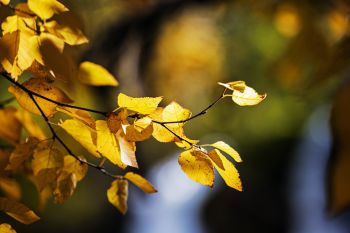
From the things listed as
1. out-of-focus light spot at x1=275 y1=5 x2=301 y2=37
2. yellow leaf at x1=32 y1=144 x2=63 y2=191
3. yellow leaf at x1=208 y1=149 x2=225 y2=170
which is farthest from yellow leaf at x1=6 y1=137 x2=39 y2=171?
out-of-focus light spot at x1=275 y1=5 x2=301 y2=37

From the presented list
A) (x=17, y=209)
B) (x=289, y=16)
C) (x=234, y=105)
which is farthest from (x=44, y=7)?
(x=234, y=105)

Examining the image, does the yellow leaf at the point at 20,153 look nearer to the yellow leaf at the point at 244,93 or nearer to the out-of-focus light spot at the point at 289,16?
the yellow leaf at the point at 244,93

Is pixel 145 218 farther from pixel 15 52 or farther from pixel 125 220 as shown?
pixel 15 52

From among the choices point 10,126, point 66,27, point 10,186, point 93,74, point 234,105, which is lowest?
point 234,105

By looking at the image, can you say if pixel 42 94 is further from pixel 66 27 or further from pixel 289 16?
pixel 289 16

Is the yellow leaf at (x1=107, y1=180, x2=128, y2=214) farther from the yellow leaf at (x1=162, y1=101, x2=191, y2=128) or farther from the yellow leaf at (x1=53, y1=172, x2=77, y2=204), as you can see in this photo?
the yellow leaf at (x1=162, y1=101, x2=191, y2=128)

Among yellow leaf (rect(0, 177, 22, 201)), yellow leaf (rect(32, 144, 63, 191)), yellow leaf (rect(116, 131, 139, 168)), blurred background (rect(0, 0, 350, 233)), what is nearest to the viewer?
yellow leaf (rect(116, 131, 139, 168))

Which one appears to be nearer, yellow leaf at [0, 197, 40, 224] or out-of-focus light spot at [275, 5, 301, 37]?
yellow leaf at [0, 197, 40, 224]
